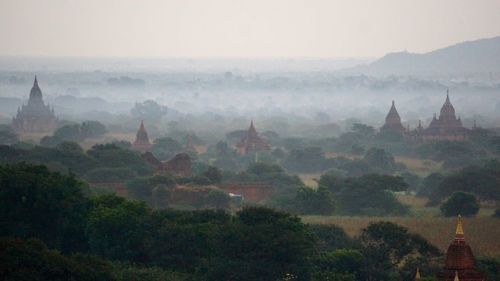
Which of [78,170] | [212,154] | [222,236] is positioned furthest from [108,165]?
[222,236]

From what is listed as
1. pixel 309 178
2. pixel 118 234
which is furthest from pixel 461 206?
pixel 309 178

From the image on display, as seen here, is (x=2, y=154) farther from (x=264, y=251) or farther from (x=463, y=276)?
(x=463, y=276)

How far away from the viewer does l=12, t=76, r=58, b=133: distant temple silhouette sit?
10388cm

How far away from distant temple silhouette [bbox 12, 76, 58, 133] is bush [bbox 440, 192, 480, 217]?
59768 mm

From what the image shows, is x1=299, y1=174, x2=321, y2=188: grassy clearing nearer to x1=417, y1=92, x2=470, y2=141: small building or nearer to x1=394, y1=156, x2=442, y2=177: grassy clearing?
x1=394, y1=156, x2=442, y2=177: grassy clearing

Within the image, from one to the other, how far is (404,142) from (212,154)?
13868 millimetres

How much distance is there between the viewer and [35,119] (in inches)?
4117

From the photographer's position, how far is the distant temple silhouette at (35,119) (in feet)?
341

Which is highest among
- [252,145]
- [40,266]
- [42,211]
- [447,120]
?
[40,266]

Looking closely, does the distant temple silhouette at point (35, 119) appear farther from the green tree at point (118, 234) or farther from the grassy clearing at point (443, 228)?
the green tree at point (118, 234)

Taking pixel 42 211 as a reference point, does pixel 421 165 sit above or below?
below

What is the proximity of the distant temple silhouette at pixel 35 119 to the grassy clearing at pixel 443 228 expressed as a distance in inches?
2366

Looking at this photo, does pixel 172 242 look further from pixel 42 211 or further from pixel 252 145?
pixel 252 145

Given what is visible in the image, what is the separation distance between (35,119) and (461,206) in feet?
203
